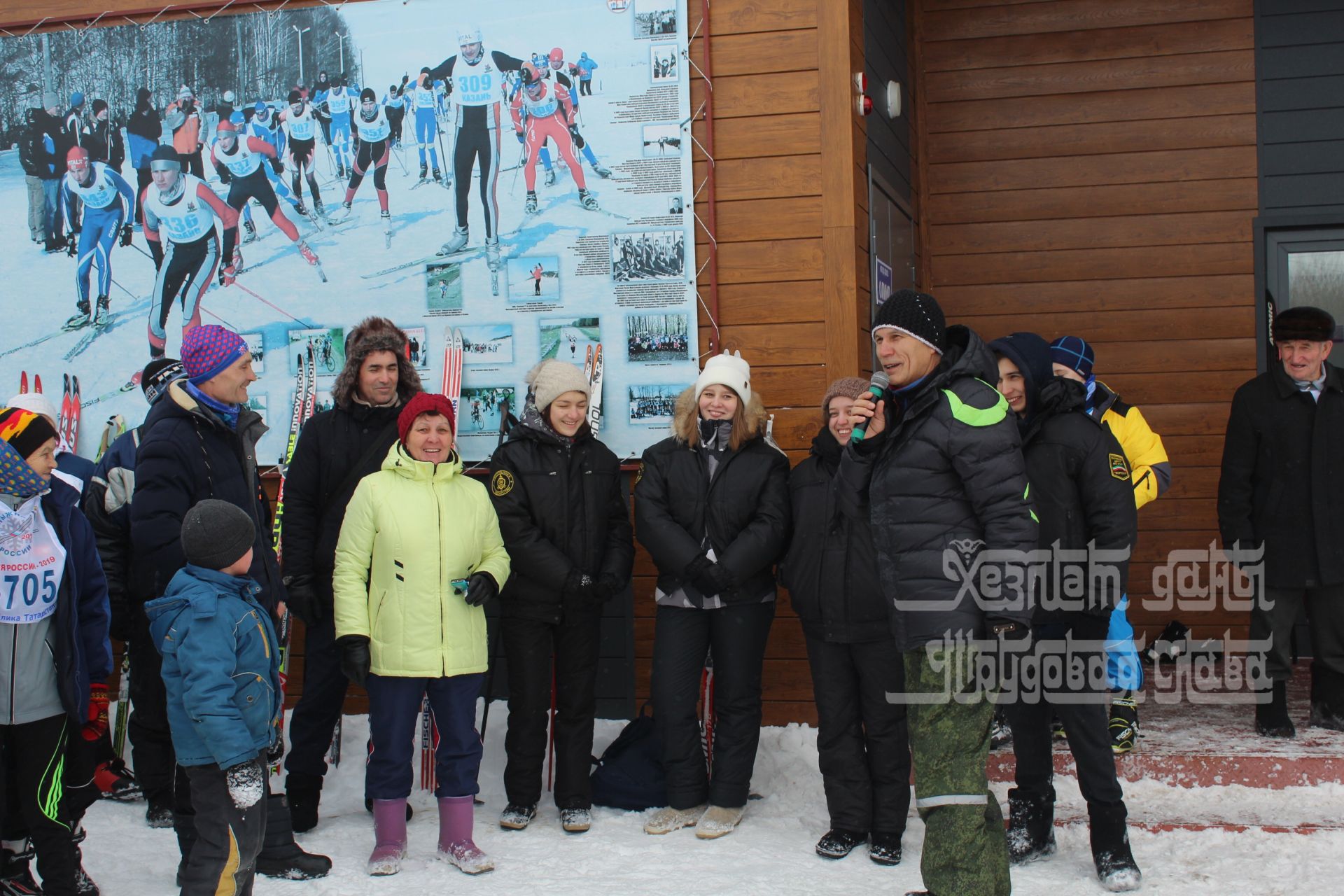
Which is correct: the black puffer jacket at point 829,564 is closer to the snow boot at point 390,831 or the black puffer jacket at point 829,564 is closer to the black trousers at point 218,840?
the snow boot at point 390,831

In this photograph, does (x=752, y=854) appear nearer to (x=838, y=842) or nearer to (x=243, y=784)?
(x=838, y=842)

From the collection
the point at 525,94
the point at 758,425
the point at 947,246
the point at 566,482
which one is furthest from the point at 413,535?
the point at 947,246

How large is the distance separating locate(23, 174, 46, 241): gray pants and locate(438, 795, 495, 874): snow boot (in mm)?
3368

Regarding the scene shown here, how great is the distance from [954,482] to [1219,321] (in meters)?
3.81

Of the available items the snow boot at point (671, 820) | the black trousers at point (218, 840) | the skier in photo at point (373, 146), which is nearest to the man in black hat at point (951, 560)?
the snow boot at point (671, 820)

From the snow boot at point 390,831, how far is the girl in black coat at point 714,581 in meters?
0.83

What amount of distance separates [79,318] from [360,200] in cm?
141

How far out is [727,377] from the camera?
421 cm

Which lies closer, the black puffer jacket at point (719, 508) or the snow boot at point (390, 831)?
the snow boot at point (390, 831)

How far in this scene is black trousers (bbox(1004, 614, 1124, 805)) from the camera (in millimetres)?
3455

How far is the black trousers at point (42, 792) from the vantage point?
127 inches

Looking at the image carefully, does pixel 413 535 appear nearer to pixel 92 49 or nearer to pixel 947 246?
pixel 92 49

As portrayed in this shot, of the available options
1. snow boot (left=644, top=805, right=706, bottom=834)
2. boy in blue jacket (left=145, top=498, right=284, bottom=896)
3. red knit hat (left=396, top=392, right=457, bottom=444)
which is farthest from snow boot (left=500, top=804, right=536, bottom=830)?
red knit hat (left=396, top=392, right=457, bottom=444)

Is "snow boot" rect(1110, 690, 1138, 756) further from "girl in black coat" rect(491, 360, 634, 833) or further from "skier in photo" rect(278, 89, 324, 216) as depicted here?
"skier in photo" rect(278, 89, 324, 216)
